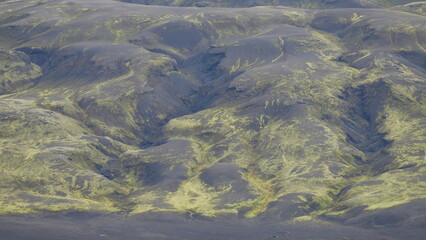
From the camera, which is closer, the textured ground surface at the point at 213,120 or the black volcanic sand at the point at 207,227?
the black volcanic sand at the point at 207,227

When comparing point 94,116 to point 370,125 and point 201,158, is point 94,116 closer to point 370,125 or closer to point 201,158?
point 201,158

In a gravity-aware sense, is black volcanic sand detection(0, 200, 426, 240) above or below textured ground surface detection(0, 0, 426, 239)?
below

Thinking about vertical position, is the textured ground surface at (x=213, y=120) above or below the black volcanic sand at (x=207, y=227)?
above

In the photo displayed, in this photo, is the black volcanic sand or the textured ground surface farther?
the textured ground surface

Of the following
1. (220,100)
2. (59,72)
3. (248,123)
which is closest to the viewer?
(248,123)

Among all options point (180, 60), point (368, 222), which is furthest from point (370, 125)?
point (180, 60)

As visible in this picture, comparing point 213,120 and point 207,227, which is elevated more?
point 213,120

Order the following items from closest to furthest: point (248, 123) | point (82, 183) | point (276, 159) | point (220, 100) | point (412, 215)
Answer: point (412, 215) → point (82, 183) → point (276, 159) → point (248, 123) → point (220, 100)

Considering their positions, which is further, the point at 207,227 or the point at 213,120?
the point at 213,120
